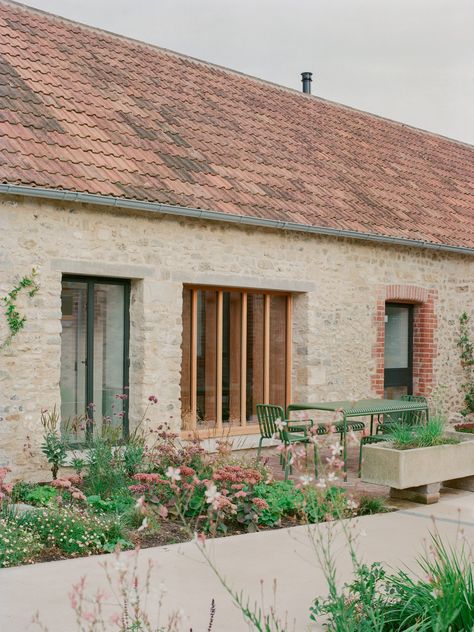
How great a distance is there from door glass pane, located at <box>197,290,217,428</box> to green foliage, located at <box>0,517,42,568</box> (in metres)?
4.44

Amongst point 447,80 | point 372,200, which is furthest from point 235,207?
point 447,80

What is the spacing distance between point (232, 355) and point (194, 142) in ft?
9.40

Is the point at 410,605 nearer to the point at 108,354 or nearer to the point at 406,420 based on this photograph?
the point at 108,354

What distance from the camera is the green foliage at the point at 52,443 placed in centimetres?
832

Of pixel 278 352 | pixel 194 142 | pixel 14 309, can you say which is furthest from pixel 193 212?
pixel 278 352

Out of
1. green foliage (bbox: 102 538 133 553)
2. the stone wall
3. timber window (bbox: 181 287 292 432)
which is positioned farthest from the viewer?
timber window (bbox: 181 287 292 432)

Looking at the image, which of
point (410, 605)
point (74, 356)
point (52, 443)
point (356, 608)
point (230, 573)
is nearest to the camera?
point (410, 605)

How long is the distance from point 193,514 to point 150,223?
375 cm

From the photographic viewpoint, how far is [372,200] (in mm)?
12945

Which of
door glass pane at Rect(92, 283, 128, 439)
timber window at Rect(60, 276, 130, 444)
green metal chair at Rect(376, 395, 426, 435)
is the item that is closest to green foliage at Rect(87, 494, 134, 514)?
timber window at Rect(60, 276, 130, 444)

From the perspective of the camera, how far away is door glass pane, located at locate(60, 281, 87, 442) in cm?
920

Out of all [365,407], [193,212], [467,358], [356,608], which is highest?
[193,212]

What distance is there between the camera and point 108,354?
9656 mm

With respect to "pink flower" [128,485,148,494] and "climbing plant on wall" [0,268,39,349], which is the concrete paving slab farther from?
"climbing plant on wall" [0,268,39,349]
